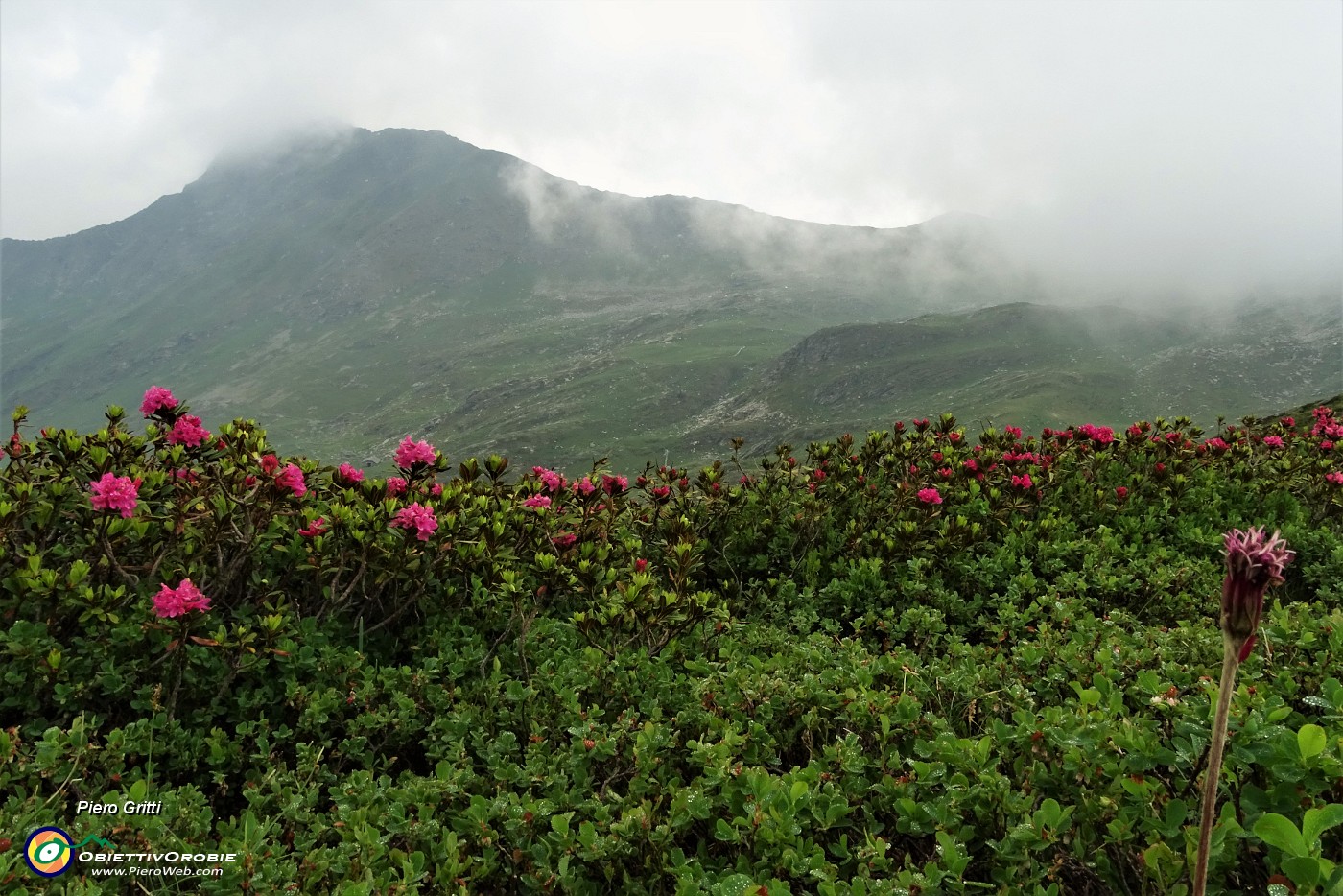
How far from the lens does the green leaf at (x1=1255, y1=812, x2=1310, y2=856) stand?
1878 millimetres

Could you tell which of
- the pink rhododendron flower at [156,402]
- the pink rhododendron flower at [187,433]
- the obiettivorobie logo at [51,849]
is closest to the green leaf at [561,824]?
the obiettivorobie logo at [51,849]

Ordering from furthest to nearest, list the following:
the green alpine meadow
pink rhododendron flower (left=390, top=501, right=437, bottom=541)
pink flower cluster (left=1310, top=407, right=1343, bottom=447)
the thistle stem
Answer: pink flower cluster (left=1310, top=407, right=1343, bottom=447), pink rhododendron flower (left=390, top=501, right=437, bottom=541), the green alpine meadow, the thistle stem

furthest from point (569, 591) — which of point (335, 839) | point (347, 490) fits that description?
point (335, 839)

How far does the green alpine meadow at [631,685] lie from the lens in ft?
8.33

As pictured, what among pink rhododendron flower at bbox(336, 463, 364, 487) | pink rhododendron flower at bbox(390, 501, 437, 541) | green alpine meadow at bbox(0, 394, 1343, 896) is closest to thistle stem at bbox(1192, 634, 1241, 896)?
green alpine meadow at bbox(0, 394, 1343, 896)

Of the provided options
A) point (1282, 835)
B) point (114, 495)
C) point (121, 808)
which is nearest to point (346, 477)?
point (114, 495)

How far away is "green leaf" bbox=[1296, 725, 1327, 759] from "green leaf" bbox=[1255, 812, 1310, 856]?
432mm

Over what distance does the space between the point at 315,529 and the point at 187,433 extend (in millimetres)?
1668

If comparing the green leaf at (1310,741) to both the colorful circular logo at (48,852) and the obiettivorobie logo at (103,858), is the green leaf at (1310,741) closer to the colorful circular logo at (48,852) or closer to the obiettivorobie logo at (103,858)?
the obiettivorobie logo at (103,858)

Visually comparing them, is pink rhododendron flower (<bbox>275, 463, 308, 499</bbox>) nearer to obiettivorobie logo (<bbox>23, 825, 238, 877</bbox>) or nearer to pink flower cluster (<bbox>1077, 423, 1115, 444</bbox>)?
obiettivorobie logo (<bbox>23, 825, 238, 877</bbox>)

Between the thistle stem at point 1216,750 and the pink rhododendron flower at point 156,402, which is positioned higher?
the pink rhododendron flower at point 156,402

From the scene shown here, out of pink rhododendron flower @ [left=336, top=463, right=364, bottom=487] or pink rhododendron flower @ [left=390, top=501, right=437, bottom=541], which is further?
pink rhododendron flower @ [left=336, top=463, right=364, bottom=487]

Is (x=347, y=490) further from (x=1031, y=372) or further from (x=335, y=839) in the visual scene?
(x=1031, y=372)

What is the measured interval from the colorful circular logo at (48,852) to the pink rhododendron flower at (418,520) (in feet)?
7.62
